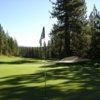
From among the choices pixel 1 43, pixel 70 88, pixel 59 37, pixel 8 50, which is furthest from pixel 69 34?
pixel 8 50

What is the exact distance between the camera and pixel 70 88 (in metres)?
14.7

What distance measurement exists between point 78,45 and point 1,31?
66332 millimetres

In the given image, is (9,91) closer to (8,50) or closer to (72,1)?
(72,1)

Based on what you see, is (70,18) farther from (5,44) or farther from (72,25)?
(5,44)

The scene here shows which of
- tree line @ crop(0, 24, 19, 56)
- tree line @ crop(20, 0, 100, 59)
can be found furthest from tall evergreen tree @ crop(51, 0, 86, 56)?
tree line @ crop(0, 24, 19, 56)

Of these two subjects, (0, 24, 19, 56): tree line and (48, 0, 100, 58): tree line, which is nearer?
(48, 0, 100, 58): tree line

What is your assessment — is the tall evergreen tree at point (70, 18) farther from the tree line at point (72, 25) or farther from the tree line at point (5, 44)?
the tree line at point (5, 44)

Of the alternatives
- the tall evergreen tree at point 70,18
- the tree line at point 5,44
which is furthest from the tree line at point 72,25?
the tree line at point 5,44

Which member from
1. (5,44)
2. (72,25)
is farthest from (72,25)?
(5,44)

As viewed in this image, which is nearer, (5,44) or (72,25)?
(72,25)

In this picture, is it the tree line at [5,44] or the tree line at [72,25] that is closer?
the tree line at [72,25]

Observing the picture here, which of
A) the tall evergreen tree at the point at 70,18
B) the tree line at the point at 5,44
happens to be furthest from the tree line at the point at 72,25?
the tree line at the point at 5,44

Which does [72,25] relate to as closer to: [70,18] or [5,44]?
[70,18]

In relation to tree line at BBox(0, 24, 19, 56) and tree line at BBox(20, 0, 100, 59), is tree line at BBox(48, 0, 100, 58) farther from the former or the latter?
tree line at BBox(0, 24, 19, 56)
